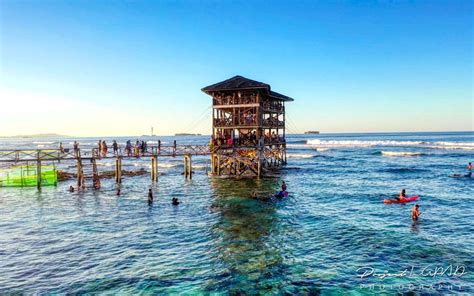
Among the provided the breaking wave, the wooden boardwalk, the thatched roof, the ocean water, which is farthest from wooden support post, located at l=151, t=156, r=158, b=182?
the breaking wave

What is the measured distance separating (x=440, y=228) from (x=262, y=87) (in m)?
22.2

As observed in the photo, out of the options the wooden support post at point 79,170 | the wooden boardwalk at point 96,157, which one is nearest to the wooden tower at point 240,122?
the wooden boardwalk at point 96,157

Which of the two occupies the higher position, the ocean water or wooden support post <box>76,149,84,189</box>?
wooden support post <box>76,149,84,189</box>

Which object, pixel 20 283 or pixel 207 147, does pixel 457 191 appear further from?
pixel 20 283

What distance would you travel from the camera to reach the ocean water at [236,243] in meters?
13.8

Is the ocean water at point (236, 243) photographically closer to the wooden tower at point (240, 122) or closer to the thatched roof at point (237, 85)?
the wooden tower at point (240, 122)

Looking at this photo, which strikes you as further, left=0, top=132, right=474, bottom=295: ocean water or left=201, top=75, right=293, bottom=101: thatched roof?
left=201, top=75, right=293, bottom=101: thatched roof

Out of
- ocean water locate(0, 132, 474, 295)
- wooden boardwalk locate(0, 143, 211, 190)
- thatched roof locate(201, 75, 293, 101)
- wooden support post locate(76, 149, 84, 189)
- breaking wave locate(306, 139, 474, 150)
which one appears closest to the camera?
ocean water locate(0, 132, 474, 295)

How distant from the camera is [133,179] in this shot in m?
46.2

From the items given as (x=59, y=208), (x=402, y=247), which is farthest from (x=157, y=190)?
(x=402, y=247)

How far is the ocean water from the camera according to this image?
13.8 metres

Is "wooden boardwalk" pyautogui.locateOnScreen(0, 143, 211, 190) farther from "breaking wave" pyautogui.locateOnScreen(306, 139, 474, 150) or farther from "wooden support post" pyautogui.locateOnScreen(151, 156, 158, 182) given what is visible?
"breaking wave" pyautogui.locateOnScreen(306, 139, 474, 150)

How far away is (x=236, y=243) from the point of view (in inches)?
732

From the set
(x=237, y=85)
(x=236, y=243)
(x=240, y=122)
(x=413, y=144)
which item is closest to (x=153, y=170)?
(x=240, y=122)
